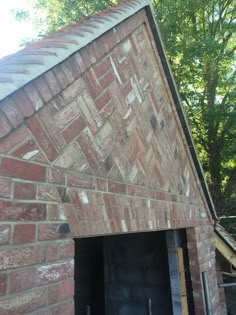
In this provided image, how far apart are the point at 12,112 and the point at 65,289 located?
1.00 m

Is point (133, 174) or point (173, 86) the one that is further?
point (173, 86)

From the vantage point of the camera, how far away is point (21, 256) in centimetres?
150

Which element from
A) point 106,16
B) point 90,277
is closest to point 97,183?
point 106,16

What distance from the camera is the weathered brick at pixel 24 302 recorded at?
138 cm

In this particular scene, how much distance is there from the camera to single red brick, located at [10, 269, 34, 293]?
143 cm

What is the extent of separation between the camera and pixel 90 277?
21.3ft

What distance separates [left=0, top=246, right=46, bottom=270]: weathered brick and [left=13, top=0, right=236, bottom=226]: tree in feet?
29.2

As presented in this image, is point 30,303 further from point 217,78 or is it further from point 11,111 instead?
point 217,78

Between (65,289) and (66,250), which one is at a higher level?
(66,250)

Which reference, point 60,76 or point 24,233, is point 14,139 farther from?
point 60,76

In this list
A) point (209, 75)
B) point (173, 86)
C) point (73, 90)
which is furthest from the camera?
point (209, 75)

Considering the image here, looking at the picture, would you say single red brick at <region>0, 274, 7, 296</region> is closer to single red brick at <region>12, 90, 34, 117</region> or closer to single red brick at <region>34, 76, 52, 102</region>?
single red brick at <region>12, 90, 34, 117</region>

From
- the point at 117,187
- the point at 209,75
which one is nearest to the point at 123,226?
the point at 117,187

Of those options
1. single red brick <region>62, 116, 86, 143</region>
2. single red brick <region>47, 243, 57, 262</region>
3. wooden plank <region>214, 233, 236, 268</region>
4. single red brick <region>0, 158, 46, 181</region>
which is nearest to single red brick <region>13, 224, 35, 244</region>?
single red brick <region>47, 243, 57, 262</region>
